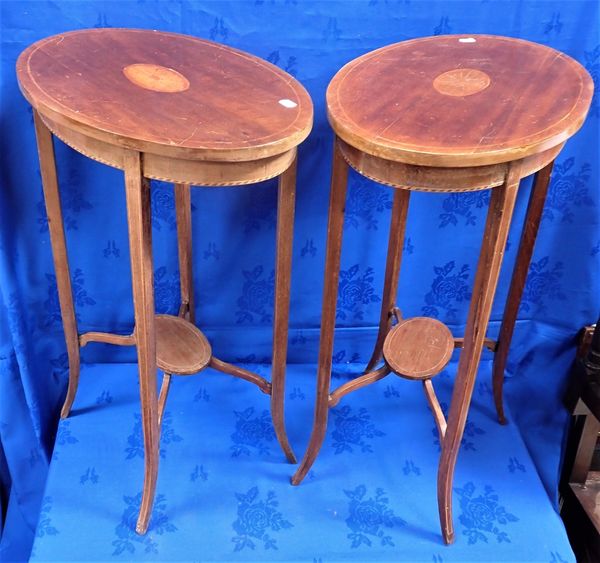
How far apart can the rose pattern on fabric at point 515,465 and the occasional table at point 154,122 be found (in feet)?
1.91

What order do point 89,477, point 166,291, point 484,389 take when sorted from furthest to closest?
point 484,389 → point 166,291 → point 89,477

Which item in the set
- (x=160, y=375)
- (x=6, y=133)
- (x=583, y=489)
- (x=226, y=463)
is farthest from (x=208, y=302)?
(x=583, y=489)

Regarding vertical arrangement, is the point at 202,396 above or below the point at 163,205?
below

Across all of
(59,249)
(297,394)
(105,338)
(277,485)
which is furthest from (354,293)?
(59,249)

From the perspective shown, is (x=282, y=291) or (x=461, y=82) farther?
(x=282, y=291)

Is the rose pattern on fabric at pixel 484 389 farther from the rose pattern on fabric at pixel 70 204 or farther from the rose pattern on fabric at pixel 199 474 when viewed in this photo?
the rose pattern on fabric at pixel 70 204

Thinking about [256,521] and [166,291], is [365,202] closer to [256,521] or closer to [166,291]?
[166,291]

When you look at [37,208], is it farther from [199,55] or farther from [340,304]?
[340,304]

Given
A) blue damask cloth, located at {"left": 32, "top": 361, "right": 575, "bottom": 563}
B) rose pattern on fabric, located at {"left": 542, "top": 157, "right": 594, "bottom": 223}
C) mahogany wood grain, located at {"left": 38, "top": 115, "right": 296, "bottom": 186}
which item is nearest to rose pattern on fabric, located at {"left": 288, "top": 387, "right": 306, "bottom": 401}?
blue damask cloth, located at {"left": 32, "top": 361, "right": 575, "bottom": 563}

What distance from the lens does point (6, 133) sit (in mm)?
1601

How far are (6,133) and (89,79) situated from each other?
44 cm

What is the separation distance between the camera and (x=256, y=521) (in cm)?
159

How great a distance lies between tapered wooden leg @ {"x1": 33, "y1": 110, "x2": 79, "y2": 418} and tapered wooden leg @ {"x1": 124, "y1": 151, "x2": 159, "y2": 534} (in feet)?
1.12

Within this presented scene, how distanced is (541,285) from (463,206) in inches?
12.5
